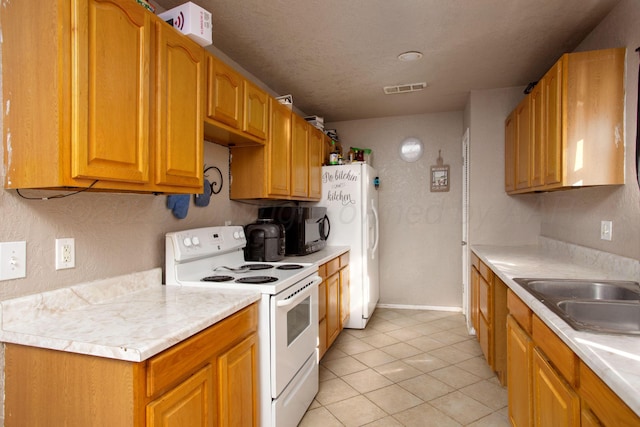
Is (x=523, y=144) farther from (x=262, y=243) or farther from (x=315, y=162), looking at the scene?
(x=262, y=243)

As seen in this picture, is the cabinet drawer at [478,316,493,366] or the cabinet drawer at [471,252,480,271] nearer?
the cabinet drawer at [478,316,493,366]

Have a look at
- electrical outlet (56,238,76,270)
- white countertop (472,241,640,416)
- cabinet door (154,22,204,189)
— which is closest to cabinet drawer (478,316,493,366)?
white countertop (472,241,640,416)

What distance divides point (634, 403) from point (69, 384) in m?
1.46

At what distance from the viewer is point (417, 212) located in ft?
14.3

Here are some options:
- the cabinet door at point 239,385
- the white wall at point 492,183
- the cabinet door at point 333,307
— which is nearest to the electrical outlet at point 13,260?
the cabinet door at point 239,385

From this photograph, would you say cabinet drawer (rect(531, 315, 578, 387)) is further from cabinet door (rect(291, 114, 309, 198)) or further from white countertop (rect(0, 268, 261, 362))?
cabinet door (rect(291, 114, 309, 198))

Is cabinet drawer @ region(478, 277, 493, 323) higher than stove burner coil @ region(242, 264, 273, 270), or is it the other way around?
stove burner coil @ region(242, 264, 273, 270)

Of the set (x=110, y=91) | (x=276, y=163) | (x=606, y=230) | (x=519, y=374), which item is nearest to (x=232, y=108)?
(x=276, y=163)

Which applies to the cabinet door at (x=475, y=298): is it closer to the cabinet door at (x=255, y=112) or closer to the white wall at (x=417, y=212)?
the white wall at (x=417, y=212)

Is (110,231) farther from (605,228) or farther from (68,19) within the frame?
(605,228)

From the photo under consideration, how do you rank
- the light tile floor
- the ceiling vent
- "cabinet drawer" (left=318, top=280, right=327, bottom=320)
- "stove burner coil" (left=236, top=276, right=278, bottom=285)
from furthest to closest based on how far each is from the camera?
the ceiling vent, "cabinet drawer" (left=318, top=280, right=327, bottom=320), the light tile floor, "stove burner coil" (left=236, top=276, right=278, bottom=285)

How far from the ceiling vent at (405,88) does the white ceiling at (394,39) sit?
7 centimetres

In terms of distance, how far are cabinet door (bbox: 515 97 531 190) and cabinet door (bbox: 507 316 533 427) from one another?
48.4 inches

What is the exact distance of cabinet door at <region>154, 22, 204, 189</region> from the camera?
1472 mm
